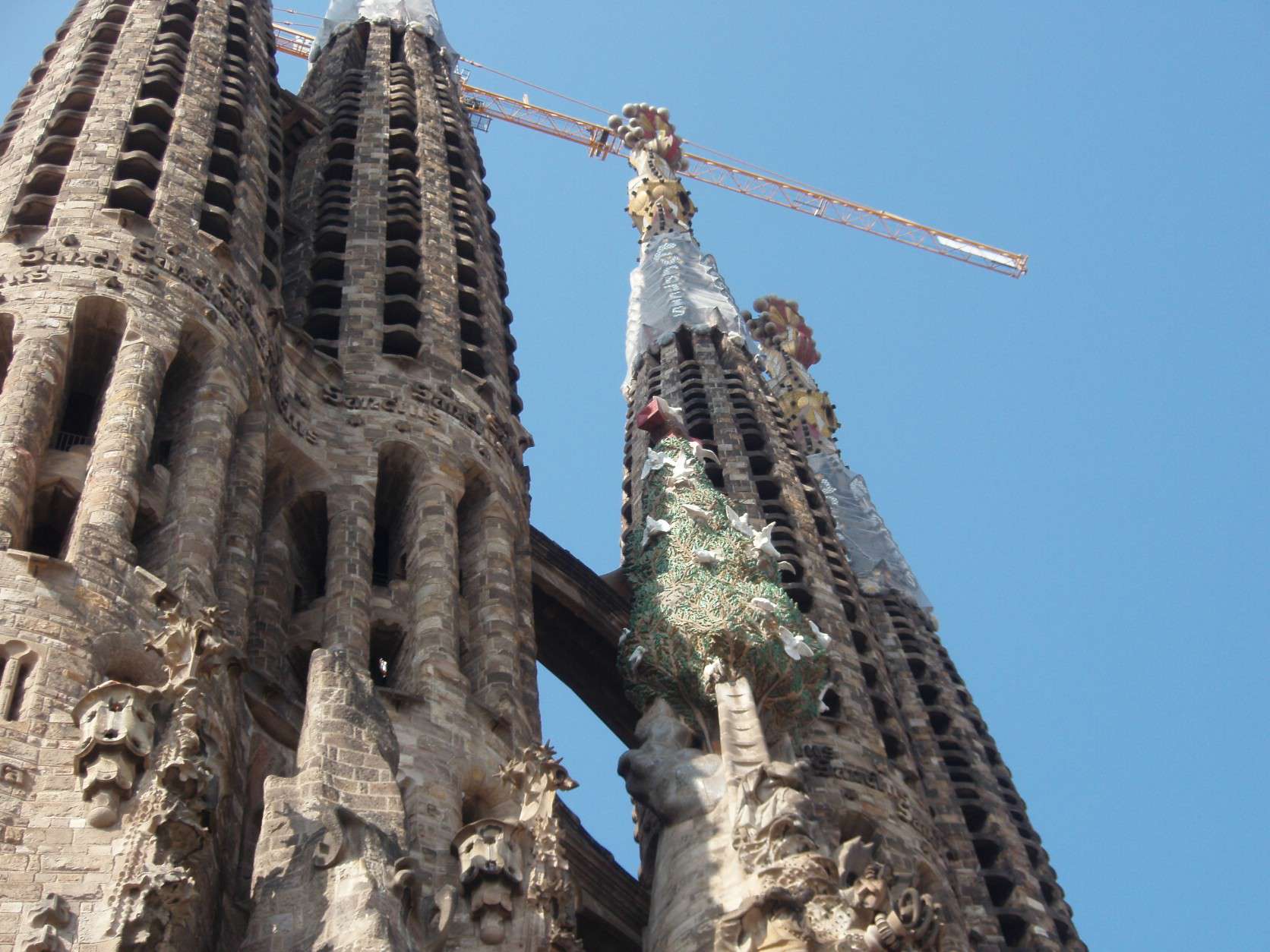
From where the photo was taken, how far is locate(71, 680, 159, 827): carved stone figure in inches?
767

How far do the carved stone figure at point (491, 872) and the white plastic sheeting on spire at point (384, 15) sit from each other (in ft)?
95.5

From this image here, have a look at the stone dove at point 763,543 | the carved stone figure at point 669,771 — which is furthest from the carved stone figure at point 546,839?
the stone dove at point 763,543

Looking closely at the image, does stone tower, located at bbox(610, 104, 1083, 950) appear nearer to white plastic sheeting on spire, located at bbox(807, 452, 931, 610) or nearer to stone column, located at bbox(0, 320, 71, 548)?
white plastic sheeting on spire, located at bbox(807, 452, 931, 610)

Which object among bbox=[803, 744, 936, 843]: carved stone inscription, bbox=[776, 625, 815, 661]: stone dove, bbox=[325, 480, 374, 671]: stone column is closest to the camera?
bbox=[325, 480, 374, 671]: stone column

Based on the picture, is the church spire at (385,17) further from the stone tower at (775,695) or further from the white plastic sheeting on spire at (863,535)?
the white plastic sheeting on spire at (863,535)

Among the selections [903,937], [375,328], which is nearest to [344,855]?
[903,937]

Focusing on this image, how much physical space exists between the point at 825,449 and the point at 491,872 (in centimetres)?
3713

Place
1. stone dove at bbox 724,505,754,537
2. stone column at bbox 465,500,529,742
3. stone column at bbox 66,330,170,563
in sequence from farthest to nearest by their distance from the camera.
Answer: stone dove at bbox 724,505,754,537
stone column at bbox 465,500,529,742
stone column at bbox 66,330,170,563

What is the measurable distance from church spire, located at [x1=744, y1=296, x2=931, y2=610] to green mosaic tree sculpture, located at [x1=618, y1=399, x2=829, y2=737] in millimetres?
14002

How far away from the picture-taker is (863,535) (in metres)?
53.4

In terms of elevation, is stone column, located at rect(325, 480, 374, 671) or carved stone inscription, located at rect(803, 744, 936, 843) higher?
carved stone inscription, located at rect(803, 744, 936, 843)

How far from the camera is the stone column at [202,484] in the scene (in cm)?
2497

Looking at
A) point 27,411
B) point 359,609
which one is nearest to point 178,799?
point 27,411

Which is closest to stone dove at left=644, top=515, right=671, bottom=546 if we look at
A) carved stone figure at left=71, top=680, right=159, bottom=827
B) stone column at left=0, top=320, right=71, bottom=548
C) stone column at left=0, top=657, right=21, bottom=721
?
stone column at left=0, top=320, right=71, bottom=548
